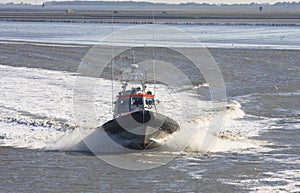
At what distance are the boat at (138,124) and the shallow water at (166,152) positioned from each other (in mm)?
546

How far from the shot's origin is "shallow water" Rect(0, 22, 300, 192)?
21.4 m

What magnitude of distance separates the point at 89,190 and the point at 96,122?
1011cm

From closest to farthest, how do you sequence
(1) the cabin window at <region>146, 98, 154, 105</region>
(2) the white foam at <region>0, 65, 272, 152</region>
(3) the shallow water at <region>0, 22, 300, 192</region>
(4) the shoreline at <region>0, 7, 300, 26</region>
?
(3) the shallow water at <region>0, 22, 300, 192</region>
(1) the cabin window at <region>146, 98, 154, 105</region>
(2) the white foam at <region>0, 65, 272, 152</region>
(4) the shoreline at <region>0, 7, 300, 26</region>

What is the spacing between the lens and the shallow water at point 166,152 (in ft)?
70.3

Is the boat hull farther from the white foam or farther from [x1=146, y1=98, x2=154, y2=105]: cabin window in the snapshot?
[x1=146, y1=98, x2=154, y2=105]: cabin window

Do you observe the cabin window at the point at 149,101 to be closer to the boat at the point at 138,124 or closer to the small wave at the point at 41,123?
the boat at the point at 138,124

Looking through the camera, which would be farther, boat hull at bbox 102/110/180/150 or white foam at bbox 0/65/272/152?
white foam at bbox 0/65/272/152

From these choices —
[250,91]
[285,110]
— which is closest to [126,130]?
[285,110]

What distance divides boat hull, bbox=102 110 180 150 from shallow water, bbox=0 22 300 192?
1.79 ft

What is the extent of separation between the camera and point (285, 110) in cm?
3394

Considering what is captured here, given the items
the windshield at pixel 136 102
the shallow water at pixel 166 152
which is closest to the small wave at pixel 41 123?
the shallow water at pixel 166 152

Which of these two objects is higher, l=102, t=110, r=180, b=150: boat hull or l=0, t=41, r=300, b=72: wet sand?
l=0, t=41, r=300, b=72: wet sand

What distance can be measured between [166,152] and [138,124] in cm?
160

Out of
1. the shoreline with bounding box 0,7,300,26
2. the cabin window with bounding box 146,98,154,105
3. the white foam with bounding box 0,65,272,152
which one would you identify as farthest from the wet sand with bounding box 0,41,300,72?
the shoreline with bounding box 0,7,300,26
